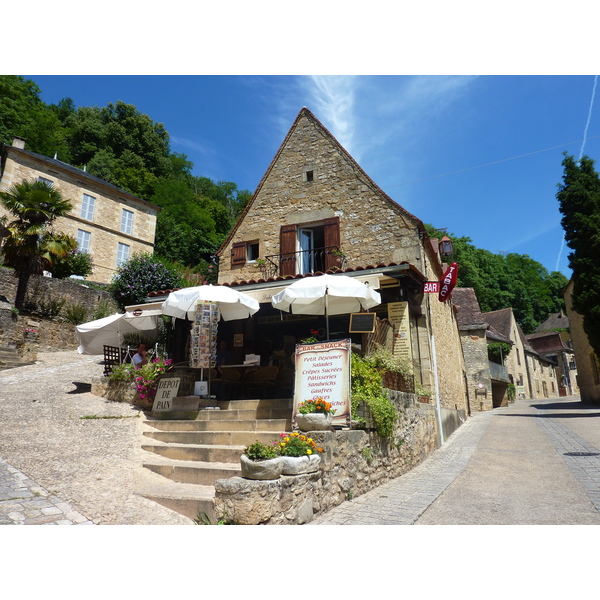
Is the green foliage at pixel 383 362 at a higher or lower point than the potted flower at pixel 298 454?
higher

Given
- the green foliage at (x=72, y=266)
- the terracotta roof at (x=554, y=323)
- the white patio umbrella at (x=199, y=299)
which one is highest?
the terracotta roof at (x=554, y=323)

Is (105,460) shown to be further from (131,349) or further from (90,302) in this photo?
(90,302)

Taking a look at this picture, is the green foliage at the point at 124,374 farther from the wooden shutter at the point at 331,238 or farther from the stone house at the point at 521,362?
the stone house at the point at 521,362

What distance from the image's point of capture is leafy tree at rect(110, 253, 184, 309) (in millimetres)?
20984

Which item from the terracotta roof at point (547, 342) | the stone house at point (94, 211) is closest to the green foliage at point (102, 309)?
the stone house at point (94, 211)

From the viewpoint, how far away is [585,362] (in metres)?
21.4

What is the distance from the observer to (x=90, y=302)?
19.8 metres

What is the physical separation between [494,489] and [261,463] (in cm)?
365

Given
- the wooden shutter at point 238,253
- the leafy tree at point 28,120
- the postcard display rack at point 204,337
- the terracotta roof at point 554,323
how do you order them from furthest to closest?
the terracotta roof at point 554,323 → the leafy tree at point 28,120 → the wooden shutter at point 238,253 → the postcard display rack at point 204,337

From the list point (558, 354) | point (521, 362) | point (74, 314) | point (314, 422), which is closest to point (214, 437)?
point (314, 422)

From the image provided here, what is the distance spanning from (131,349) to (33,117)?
30.6 m

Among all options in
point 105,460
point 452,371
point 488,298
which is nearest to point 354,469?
point 105,460

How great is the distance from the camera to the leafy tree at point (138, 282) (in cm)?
2098

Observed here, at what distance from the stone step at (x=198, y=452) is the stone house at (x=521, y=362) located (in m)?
29.8
